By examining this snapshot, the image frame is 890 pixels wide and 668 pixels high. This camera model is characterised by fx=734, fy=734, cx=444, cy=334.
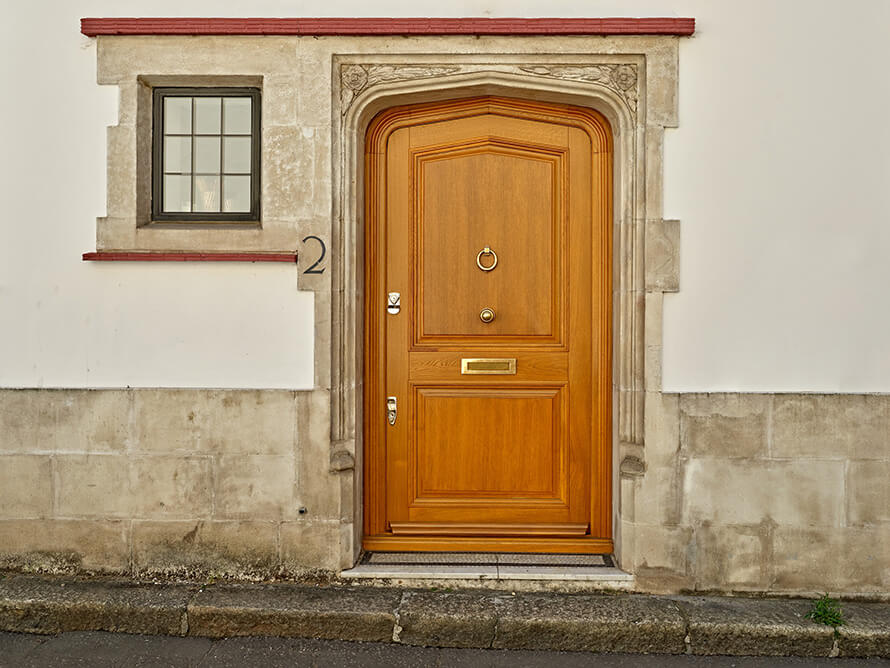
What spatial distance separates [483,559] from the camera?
456 cm

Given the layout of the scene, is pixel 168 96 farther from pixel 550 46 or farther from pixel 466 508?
pixel 466 508

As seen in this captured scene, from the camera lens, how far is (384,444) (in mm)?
4711

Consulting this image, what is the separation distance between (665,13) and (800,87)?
0.89 metres

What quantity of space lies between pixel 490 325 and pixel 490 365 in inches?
10.0

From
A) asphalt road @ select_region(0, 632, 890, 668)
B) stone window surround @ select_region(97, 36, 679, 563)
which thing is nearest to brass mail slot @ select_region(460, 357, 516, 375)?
stone window surround @ select_region(97, 36, 679, 563)

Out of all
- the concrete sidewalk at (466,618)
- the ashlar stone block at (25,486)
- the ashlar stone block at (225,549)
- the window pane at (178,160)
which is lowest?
the concrete sidewalk at (466,618)

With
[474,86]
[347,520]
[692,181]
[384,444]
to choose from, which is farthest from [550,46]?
[347,520]

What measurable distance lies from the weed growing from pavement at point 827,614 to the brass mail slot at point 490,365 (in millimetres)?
2137

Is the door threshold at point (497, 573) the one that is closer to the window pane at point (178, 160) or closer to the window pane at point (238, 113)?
the window pane at point (178, 160)

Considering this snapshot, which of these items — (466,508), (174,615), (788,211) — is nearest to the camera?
(174,615)

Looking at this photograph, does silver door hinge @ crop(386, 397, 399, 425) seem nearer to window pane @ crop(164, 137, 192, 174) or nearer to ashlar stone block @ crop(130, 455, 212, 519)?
ashlar stone block @ crop(130, 455, 212, 519)

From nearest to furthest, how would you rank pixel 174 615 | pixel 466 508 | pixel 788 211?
pixel 174 615, pixel 788 211, pixel 466 508

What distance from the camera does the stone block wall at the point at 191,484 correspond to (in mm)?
4395

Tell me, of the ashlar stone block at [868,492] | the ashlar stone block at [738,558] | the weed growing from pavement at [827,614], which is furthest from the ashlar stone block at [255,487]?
the ashlar stone block at [868,492]
